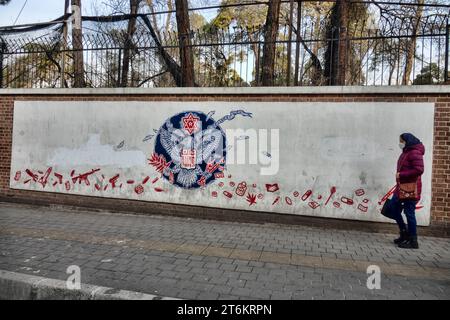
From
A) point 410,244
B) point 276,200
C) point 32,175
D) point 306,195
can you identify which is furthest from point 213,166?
point 32,175

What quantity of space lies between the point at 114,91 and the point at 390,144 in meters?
5.67

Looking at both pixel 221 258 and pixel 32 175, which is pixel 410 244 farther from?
pixel 32 175

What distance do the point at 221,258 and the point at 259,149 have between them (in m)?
2.68

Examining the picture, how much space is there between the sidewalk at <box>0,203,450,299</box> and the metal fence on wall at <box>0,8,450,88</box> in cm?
321

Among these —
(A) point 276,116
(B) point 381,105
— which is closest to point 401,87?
(B) point 381,105

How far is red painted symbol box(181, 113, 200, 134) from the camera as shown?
292 inches

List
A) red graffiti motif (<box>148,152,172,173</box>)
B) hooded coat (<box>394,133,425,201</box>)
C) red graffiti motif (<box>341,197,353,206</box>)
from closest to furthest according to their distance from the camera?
hooded coat (<box>394,133,425,201</box>), red graffiti motif (<box>341,197,353,206</box>), red graffiti motif (<box>148,152,172,173</box>)

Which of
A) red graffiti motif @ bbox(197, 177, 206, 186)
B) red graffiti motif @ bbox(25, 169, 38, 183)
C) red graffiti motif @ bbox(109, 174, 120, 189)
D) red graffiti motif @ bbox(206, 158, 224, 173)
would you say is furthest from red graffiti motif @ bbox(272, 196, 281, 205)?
red graffiti motif @ bbox(25, 169, 38, 183)

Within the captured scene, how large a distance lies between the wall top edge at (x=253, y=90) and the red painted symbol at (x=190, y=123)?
0.49m

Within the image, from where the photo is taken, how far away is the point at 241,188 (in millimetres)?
7133

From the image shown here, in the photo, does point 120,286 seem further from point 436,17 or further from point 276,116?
point 436,17

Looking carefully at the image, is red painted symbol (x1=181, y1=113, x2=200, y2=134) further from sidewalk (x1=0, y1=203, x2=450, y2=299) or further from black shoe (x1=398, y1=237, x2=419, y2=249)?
black shoe (x1=398, y1=237, x2=419, y2=249)

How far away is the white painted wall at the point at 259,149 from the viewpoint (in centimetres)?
646

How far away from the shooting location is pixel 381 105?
6.45 metres
